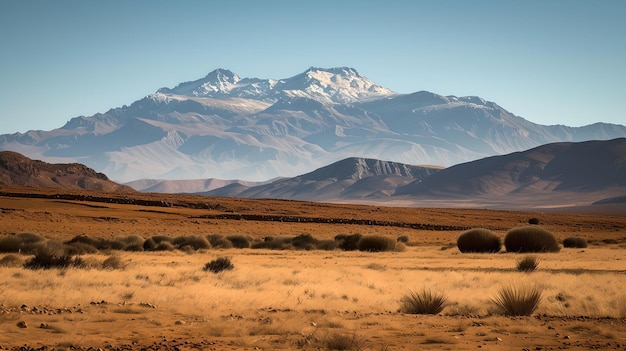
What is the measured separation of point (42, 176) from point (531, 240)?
4458 inches

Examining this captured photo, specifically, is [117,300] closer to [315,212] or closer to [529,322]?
[529,322]

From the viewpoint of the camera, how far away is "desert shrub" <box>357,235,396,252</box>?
43.5 meters

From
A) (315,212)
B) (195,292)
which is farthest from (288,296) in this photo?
(315,212)

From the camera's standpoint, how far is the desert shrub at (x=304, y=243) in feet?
148

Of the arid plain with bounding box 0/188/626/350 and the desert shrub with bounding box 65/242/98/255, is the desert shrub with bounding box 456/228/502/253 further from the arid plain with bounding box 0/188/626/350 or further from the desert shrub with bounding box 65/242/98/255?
the desert shrub with bounding box 65/242/98/255

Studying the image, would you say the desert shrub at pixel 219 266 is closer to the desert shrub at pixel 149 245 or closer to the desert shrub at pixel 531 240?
the desert shrub at pixel 149 245

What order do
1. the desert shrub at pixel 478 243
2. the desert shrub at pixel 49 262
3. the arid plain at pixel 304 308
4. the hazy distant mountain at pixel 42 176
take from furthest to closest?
the hazy distant mountain at pixel 42 176 < the desert shrub at pixel 478 243 < the desert shrub at pixel 49 262 < the arid plain at pixel 304 308

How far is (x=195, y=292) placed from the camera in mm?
18203

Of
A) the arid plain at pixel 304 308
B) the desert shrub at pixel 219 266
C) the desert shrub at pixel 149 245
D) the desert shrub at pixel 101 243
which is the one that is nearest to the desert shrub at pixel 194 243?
the desert shrub at pixel 149 245

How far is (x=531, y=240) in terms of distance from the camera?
41875 millimetres

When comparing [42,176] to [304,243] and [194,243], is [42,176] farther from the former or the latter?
[194,243]

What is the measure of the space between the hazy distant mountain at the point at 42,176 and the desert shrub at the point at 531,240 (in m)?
105

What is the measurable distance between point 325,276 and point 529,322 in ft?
34.4

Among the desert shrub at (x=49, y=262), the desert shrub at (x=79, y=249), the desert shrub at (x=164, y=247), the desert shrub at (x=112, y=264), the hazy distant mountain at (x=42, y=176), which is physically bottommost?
the desert shrub at (x=164, y=247)
